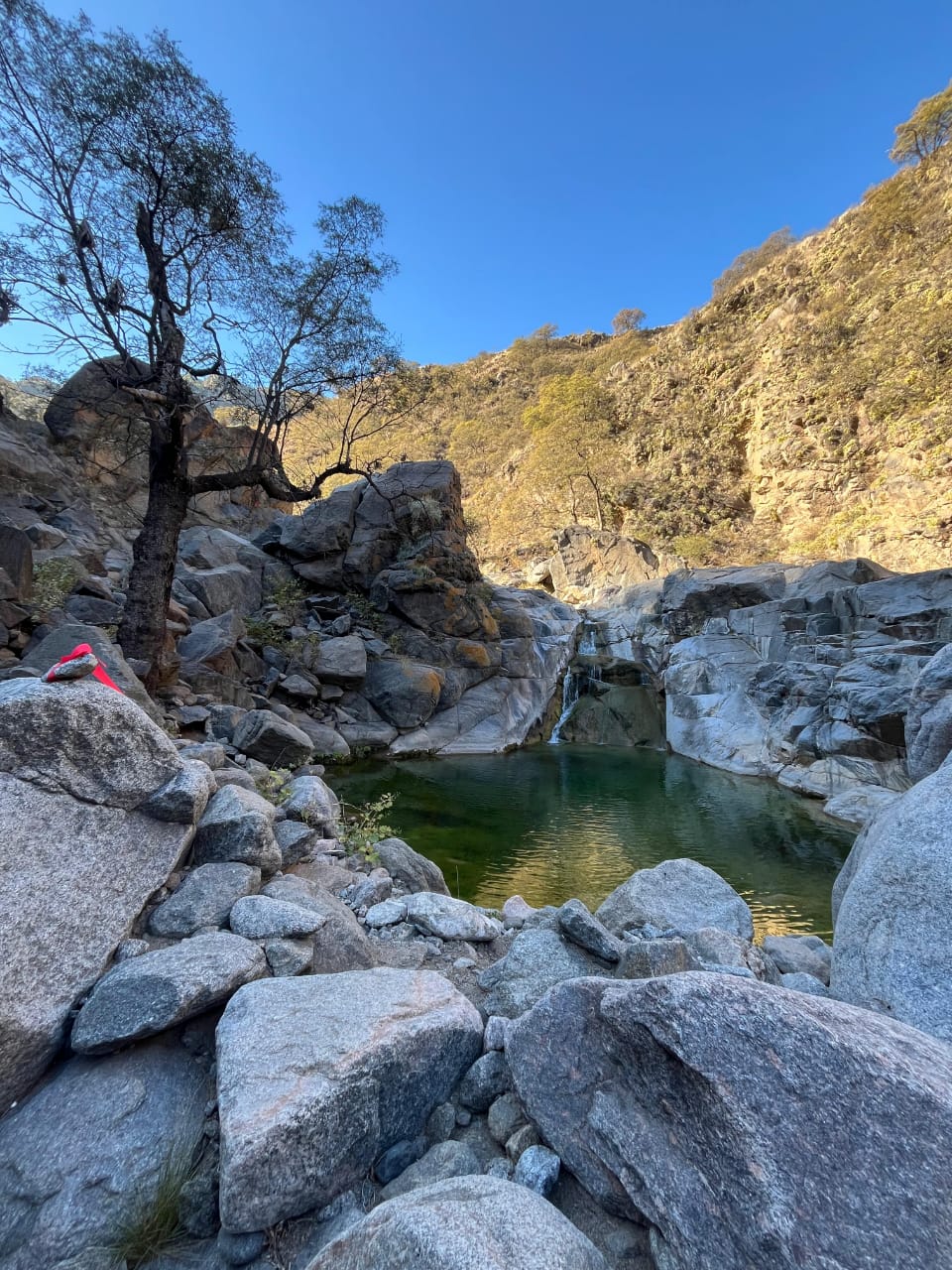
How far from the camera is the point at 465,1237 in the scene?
4.53 feet

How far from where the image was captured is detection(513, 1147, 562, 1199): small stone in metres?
1.87

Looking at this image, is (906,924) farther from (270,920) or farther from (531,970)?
(270,920)

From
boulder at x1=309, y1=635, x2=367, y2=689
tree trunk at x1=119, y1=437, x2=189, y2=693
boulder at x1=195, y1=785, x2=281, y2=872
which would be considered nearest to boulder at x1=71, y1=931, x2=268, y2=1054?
boulder at x1=195, y1=785, x2=281, y2=872

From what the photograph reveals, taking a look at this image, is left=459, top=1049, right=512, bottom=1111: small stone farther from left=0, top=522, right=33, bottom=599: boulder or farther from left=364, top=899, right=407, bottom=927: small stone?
left=0, top=522, right=33, bottom=599: boulder

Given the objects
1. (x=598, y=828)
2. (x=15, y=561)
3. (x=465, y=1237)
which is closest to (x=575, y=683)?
(x=598, y=828)

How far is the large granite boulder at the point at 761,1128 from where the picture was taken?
1336 mm

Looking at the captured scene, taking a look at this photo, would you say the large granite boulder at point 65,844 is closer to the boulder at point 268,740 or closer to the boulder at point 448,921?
the boulder at point 448,921

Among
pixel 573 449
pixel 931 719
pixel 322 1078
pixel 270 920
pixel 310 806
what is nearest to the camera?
pixel 322 1078

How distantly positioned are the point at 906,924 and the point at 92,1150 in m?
3.69

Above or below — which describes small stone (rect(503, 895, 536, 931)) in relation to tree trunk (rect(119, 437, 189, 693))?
below

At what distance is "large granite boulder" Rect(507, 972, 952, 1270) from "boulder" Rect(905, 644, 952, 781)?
3.69 meters

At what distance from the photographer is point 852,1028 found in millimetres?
1642

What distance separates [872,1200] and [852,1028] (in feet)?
1.30

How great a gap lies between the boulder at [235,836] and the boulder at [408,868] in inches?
81.7
